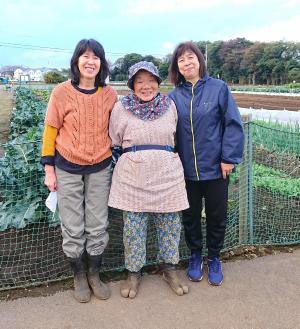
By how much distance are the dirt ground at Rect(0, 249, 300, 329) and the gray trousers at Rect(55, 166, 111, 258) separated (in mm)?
394

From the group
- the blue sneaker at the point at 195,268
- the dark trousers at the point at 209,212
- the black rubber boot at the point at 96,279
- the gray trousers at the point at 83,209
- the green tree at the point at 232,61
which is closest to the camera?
the gray trousers at the point at 83,209

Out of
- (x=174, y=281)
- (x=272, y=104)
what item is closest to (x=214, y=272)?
(x=174, y=281)

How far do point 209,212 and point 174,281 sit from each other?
0.58 m

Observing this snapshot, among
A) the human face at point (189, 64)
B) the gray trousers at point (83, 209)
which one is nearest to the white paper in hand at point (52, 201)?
the gray trousers at point (83, 209)

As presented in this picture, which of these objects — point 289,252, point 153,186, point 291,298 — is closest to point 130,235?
point 153,186

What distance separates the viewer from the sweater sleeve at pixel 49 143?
2.80 m

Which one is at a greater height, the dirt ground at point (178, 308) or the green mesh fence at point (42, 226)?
the green mesh fence at point (42, 226)

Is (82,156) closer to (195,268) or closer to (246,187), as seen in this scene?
(195,268)

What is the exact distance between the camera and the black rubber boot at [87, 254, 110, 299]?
297 centimetres

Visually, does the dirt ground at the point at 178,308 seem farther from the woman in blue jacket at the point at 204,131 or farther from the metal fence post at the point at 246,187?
the metal fence post at the point at 246,187

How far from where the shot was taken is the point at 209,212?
3.17 m

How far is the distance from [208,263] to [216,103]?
1.29 meters

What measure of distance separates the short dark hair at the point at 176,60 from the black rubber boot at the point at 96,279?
4.77 feet

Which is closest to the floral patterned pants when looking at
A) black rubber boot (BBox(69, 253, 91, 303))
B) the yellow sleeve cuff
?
black rubber boot (BBox(69, 253, 91, 303))
